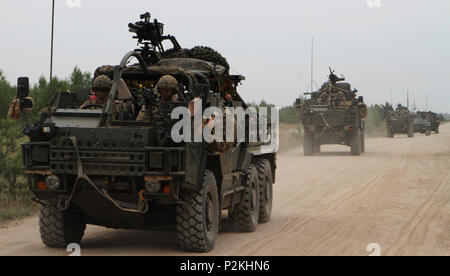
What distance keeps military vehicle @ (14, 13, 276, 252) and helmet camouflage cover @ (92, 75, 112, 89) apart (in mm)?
180

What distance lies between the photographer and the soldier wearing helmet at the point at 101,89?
28.5 ft

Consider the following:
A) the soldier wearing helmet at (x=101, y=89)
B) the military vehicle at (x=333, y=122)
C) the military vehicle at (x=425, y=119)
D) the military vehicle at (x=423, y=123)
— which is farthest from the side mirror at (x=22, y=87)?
the military vehicle at (x=425, y=119)

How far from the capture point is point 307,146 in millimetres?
26734

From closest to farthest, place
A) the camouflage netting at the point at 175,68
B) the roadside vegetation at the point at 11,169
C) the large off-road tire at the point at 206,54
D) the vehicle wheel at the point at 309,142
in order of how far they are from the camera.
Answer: the camouflage netting at the point at 175,68, the large off-road tire at the point at 206,54, the roadside vegetation at the point at 11,169, the vehicle wheel at the point at 309,142

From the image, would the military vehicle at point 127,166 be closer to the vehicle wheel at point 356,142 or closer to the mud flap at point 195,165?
the mud flap at point 195,165

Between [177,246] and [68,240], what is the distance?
1.29 metres

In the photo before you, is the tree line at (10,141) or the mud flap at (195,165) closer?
the mud flap at (195,165)

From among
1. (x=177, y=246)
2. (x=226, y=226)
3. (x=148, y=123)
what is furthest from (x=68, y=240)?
(x=226, y=226)

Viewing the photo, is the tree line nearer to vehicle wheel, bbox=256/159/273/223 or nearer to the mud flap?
vehicle wheel, bbox=256/159/273/223

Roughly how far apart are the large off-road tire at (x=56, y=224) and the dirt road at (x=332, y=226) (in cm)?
15

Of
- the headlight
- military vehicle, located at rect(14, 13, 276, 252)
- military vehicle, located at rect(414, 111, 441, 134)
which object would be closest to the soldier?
military vehicle, located at rect(14, 13, 276, 252)

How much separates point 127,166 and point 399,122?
3799 cm

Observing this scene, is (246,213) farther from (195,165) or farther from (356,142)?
(356,142)
